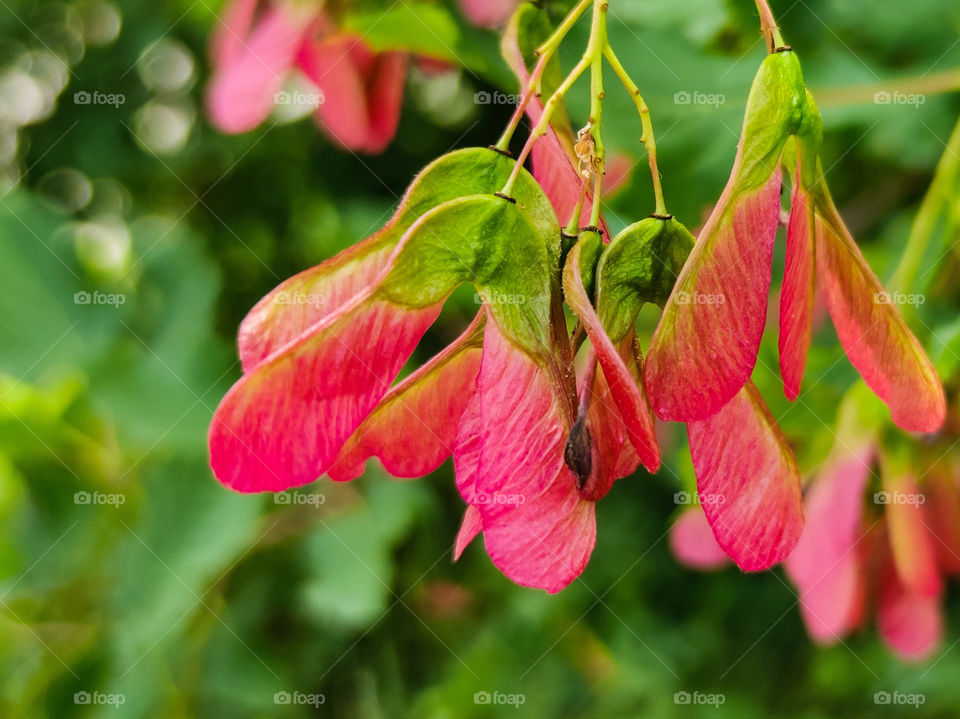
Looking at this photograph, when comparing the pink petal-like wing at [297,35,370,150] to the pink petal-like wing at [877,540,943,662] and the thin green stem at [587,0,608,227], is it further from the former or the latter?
the pink petal-like wing at [877,540,943,662]

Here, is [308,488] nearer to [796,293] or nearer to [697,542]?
[697,542]

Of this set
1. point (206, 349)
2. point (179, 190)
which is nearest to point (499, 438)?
point (206, 349)

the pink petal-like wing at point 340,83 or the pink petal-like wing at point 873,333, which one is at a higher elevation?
the pink petal-like wing at point 340,83

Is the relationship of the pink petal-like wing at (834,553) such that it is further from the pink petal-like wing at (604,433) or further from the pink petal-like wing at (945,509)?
the pink petal-like wing at (604,433)

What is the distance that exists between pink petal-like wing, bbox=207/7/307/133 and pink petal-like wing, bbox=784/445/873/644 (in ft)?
1.88

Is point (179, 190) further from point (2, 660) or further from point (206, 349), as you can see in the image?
point (2, 660)

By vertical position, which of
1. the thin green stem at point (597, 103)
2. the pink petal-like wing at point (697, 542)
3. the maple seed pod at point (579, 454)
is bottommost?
the pink petal-like wing at point (697, 542)

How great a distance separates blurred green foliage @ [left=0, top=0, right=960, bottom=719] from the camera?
94 cm

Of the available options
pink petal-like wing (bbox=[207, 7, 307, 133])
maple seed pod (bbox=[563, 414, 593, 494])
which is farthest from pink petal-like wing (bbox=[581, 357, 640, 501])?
pink petal-like wing (bbox=[207, 7, 307, 133])

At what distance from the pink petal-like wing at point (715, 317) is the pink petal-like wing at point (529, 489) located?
49 mm

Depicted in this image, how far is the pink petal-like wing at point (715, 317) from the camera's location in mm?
418

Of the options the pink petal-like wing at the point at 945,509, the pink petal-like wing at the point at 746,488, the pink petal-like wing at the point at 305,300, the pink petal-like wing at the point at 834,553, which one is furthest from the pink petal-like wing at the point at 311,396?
the pink petal-like wing at the point at 945,509

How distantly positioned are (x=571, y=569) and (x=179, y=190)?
1.32 metres

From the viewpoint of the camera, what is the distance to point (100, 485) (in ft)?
3.87
